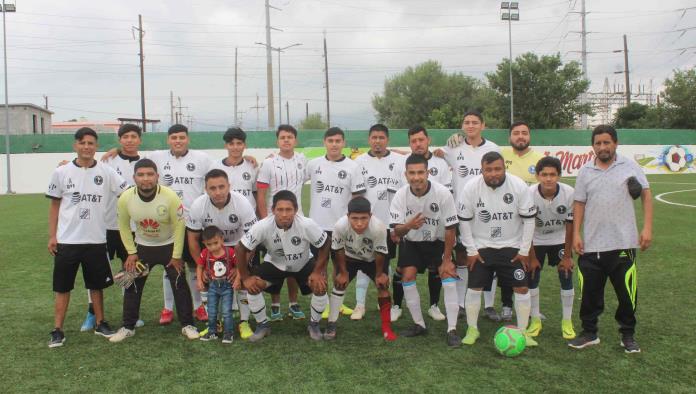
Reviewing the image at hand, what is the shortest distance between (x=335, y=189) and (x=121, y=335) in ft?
8.34

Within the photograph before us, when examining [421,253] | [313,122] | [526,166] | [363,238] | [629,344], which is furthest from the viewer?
[313,122]

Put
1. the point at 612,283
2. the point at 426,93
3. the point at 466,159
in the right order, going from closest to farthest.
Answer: the point at 612,283
the point at 466,159
the point at 426,93

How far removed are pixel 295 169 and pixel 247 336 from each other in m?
1.95

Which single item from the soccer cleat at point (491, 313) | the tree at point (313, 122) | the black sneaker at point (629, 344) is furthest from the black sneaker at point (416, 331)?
the tree at point (313, 122)

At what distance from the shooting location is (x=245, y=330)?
5160 mm

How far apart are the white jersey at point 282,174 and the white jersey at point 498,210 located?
78.1 inches

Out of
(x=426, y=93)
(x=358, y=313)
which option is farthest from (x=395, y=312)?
(x=426, y=93)

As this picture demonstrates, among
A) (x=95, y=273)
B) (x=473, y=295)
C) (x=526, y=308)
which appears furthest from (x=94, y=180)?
(x=526, y=308)

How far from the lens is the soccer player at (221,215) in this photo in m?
5.09

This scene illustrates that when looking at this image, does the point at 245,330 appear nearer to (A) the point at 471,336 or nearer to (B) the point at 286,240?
(B) the point at 286,240

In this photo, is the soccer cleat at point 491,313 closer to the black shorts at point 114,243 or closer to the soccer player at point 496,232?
the soccer player at point 496,232

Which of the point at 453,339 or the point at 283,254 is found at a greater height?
the point at 283,254

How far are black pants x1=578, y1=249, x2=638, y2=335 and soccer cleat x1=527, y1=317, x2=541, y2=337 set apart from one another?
0.47 meters

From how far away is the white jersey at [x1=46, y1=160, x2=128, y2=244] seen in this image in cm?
503
